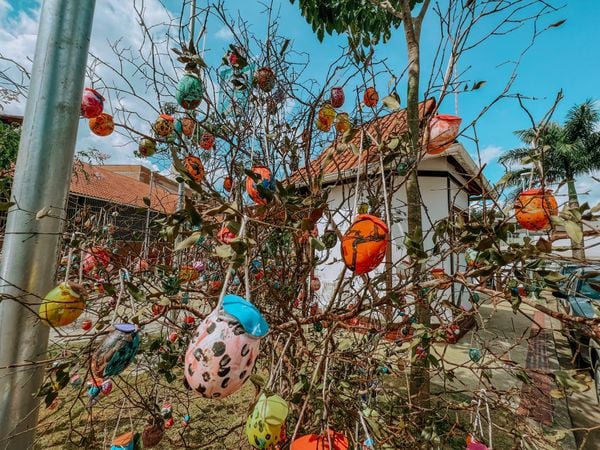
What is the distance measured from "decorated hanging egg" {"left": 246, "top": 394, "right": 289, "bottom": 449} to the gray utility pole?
36.1 inches

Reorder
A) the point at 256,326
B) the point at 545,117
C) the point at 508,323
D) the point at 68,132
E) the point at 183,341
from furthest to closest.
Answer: the point at 508,323 < the point at 183,341 < the point at 68,132 < the point at 545,117 < the point at 256,326

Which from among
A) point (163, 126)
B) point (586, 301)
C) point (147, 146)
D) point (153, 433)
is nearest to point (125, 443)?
point (153, 433)

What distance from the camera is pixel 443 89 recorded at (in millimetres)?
1583

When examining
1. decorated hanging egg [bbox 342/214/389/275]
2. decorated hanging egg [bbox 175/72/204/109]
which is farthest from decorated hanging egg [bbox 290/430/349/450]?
decorated hanging egg [bbox 175/72/204/109]

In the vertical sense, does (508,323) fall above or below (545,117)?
below

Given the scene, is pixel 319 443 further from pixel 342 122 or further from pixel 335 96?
pixel 335 96

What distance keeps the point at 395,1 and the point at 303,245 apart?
224 cm

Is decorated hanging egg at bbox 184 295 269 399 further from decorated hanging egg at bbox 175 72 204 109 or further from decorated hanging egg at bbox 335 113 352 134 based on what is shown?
decorated hanging egg at bbox 335 113 352 134

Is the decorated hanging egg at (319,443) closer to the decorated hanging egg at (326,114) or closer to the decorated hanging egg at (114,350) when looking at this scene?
the decorated hanging egg at (114,350)

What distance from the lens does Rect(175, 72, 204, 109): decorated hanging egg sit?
4.76 ft

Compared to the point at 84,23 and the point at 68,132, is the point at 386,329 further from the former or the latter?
the point at 84,23

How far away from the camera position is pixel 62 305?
986 millimetres

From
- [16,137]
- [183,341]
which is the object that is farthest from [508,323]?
[16,137]

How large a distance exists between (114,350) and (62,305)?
248mm
